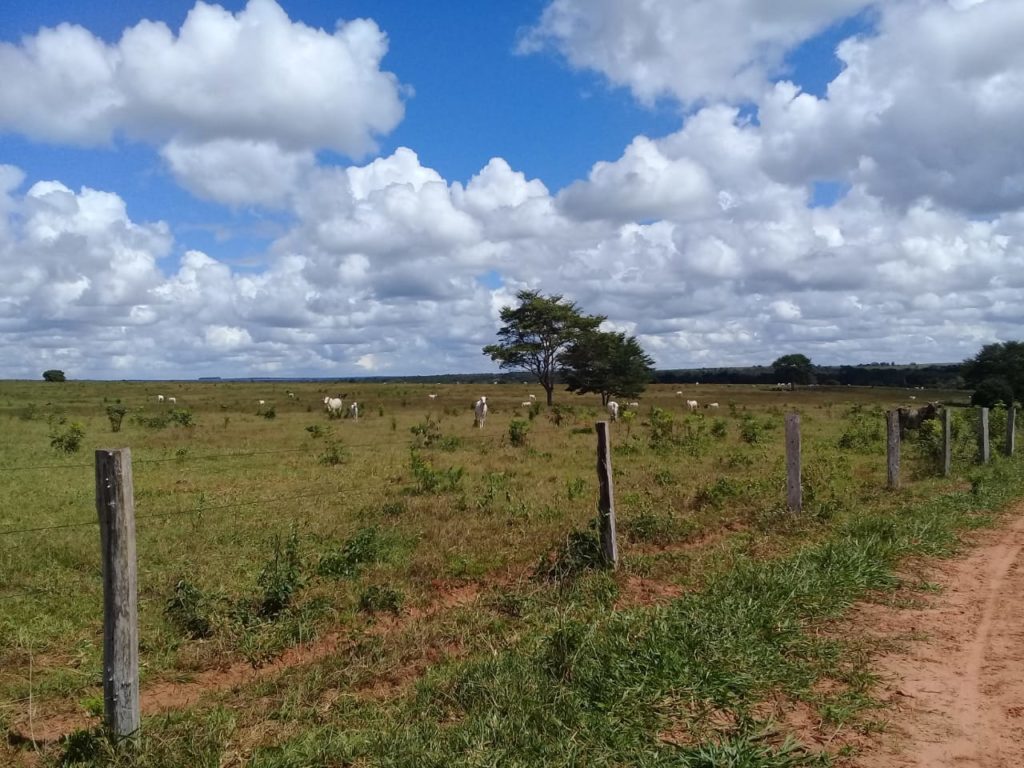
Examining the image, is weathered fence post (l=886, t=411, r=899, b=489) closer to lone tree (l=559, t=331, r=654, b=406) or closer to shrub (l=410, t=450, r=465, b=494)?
shrub (l=410, t=450, r=465, b=494)

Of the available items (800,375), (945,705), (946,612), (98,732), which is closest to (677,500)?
(946,612)

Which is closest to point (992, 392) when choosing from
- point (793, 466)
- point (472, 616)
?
point (793, 466)

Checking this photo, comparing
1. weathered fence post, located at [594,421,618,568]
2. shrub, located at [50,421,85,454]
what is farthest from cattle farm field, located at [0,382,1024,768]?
shrub, located at [50,421,85,454]

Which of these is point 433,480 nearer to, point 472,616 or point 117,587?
point 472,616

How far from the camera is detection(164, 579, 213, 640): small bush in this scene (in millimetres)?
6328

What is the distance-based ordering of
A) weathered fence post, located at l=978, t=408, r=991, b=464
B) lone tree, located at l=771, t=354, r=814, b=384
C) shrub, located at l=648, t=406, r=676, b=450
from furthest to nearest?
1. lone tree, located at l=771, t=354, r=814, b=384
2. shrub, located at l=648, t=406, r=676, b=450
3. weathered fence post, located at l=978, t=408, r=991, b=464

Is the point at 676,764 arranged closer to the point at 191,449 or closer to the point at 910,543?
the point at 910,543

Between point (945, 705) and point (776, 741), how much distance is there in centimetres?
125

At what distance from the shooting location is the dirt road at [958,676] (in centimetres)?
402

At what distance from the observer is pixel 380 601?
268 inches

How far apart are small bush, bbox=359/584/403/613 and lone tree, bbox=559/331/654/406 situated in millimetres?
35875

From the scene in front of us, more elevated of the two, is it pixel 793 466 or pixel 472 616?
pixel 793 466

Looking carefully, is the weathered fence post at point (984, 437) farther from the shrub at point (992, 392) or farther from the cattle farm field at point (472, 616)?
the shrub at point (992, 392)

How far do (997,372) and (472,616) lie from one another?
53.9 meters
